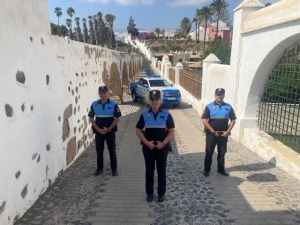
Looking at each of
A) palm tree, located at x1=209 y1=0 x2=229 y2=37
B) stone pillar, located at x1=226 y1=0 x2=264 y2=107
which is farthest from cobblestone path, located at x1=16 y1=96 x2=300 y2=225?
palm tree, located at x1=209 y1=0 x2=229 y2=37

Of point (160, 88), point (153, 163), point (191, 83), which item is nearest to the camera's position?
point (153, 163)

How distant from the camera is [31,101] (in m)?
3.90

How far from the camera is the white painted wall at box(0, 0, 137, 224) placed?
3.26 meters

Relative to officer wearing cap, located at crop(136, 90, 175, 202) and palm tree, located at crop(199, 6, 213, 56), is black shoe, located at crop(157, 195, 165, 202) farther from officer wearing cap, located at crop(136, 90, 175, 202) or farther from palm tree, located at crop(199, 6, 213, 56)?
palm tree, located at crop(199, 6, 213, 56)

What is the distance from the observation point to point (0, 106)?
3096mm

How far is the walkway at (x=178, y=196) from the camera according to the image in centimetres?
377

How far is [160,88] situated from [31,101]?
1072 centimetres

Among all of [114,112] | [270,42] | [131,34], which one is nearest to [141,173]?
[114,112]

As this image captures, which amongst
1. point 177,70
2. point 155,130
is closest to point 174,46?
point 177,70

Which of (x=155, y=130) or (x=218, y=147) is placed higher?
(x=155, y=130)

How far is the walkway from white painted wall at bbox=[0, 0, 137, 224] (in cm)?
43

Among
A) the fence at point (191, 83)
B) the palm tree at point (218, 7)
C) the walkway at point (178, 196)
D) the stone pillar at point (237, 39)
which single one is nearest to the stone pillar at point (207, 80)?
the fence at point (191, 83)

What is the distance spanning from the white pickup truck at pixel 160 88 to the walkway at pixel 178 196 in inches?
292

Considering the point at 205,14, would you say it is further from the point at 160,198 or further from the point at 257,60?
the point at 160,198
